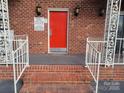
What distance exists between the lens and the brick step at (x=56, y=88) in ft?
20.8

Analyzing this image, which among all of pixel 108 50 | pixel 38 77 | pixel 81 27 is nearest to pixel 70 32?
pixel 81 27

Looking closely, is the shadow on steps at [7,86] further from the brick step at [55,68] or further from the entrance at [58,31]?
the entrance at [58,31]

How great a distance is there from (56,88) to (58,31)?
11.4ft

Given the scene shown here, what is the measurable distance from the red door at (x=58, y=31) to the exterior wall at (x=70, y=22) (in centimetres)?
26

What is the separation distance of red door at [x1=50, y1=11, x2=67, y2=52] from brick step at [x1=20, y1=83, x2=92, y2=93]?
2.94 metres

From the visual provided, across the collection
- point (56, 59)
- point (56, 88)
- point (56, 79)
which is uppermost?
point (56, 59)

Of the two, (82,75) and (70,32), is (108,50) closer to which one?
(82,75)

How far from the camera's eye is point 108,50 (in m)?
7.25

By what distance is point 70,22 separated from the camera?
9.07 metres

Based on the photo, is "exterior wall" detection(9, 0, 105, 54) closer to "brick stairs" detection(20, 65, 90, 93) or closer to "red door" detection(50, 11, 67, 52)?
"red door" detection(50, 11, 67, 52)

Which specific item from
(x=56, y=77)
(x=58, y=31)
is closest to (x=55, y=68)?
(x=56, y=77)

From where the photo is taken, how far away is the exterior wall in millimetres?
8875

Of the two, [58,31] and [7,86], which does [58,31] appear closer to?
[58,31]

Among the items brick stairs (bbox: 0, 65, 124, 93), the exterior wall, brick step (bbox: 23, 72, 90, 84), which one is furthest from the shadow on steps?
the exterior wall
